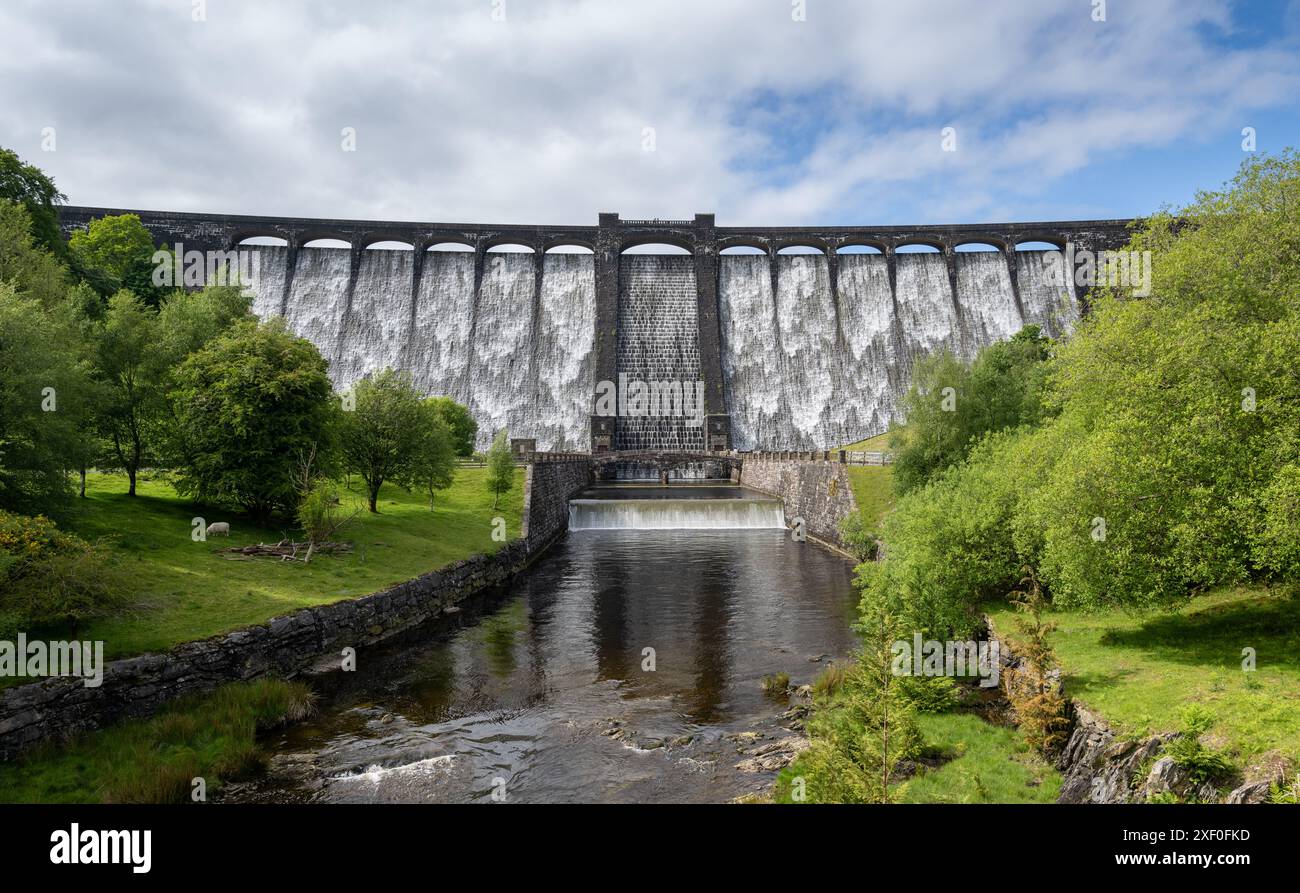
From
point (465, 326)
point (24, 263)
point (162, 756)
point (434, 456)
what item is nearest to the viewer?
point (162, 756)

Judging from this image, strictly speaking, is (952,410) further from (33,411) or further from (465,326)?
(465,326)

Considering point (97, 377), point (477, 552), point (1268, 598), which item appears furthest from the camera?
point (477, 552)

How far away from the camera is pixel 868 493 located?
127 feet

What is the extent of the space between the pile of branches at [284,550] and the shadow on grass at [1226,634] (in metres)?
23.0

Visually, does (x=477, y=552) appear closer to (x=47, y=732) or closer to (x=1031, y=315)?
(x=47, y=732)

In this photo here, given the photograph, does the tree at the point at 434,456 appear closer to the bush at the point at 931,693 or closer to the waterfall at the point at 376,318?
the bush at the point at 931,693

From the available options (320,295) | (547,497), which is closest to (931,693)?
(547,497)

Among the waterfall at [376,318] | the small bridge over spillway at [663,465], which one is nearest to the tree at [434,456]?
the small bridge over spillway at [663,465]

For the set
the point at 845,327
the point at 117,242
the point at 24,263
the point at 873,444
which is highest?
the point at 117,242

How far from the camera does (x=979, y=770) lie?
12688mm

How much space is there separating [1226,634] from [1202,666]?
227cm

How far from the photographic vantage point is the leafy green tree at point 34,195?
3628 cm

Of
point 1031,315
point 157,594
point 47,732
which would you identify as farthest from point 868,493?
point 1031,315
